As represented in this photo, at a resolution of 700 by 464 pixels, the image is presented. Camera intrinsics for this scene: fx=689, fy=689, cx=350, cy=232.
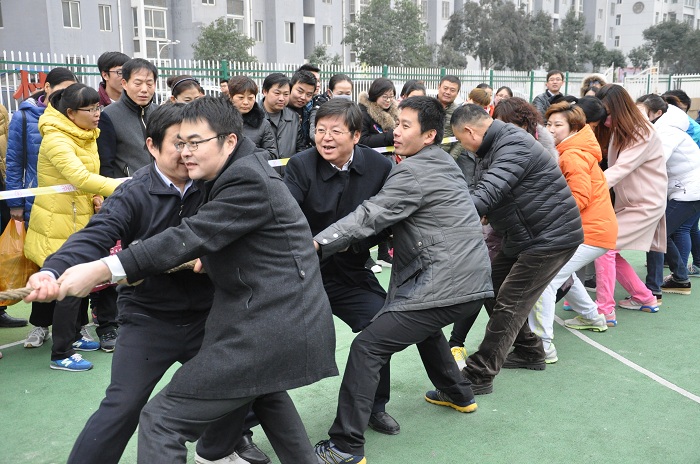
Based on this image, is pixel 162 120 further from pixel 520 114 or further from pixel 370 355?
pixel 520 114

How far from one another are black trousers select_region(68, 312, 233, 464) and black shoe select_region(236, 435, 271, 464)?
73 cm

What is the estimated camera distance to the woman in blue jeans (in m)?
6.26

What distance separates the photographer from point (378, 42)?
137 feet

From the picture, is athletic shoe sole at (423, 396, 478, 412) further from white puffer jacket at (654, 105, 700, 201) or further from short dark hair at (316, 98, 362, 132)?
white puffer jacket at (654, 105, 700, 201)

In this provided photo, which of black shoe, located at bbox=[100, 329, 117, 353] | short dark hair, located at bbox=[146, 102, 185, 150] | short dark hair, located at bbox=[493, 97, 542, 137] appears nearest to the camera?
short dark hair, located at bbox=[146, 102, 185, 150]

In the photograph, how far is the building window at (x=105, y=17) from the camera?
3450cm

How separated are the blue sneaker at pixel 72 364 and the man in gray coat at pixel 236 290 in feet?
7.58

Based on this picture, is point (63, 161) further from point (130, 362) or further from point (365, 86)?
point (365, 86)

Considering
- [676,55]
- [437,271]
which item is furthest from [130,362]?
[676,55]

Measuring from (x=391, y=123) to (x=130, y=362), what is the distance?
4766 millimetres

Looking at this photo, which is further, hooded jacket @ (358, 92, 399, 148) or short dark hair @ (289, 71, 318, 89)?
hooded jacket @ (358, 92, 399, 148)

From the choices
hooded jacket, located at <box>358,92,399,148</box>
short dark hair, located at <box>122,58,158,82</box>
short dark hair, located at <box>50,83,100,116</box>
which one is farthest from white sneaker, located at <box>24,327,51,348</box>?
hooded jacket, located at <box>358,92,399,148</box>

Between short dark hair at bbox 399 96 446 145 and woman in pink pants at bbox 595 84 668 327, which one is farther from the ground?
short dark hair at bbox 399 96 446 145

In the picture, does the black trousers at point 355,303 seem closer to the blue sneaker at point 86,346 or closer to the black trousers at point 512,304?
the black trousers at point 512,304
